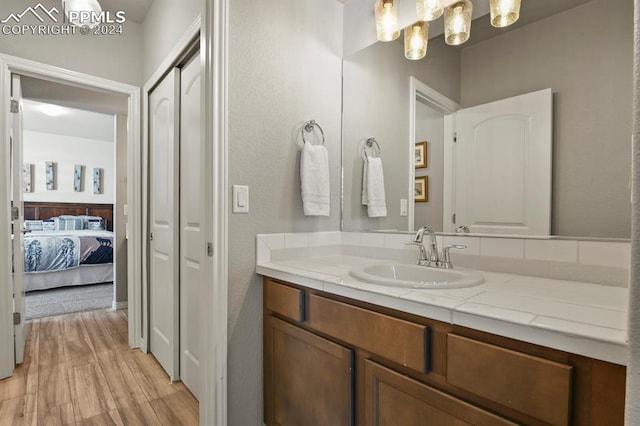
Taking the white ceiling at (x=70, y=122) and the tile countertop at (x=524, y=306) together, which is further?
the white ceiling at (x=70, y=122)

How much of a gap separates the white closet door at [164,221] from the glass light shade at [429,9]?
1422mm

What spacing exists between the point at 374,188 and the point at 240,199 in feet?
2.49

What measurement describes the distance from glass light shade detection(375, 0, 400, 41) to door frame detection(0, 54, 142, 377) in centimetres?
188

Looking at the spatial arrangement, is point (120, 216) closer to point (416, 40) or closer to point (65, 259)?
point (65, 259)

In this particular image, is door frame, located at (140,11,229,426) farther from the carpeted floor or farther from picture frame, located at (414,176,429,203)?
the carpeted floor

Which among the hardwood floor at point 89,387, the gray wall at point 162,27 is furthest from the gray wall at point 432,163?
the hardwood floor at point 89,387

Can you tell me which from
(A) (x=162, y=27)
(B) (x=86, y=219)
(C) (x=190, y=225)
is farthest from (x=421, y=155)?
(B) (x=86, y=219)

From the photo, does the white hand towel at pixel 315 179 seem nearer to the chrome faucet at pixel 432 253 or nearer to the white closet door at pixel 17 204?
the chrome faucet at pixel 432 253

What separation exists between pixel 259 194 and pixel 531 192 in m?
1.07

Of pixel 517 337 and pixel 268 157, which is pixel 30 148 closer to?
pixel 268 157

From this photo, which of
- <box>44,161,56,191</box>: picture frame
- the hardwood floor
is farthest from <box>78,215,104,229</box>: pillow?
the hardwood floor

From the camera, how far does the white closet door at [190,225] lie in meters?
1.77

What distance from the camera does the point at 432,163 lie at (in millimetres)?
1526

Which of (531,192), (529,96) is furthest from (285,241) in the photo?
(529,96)
